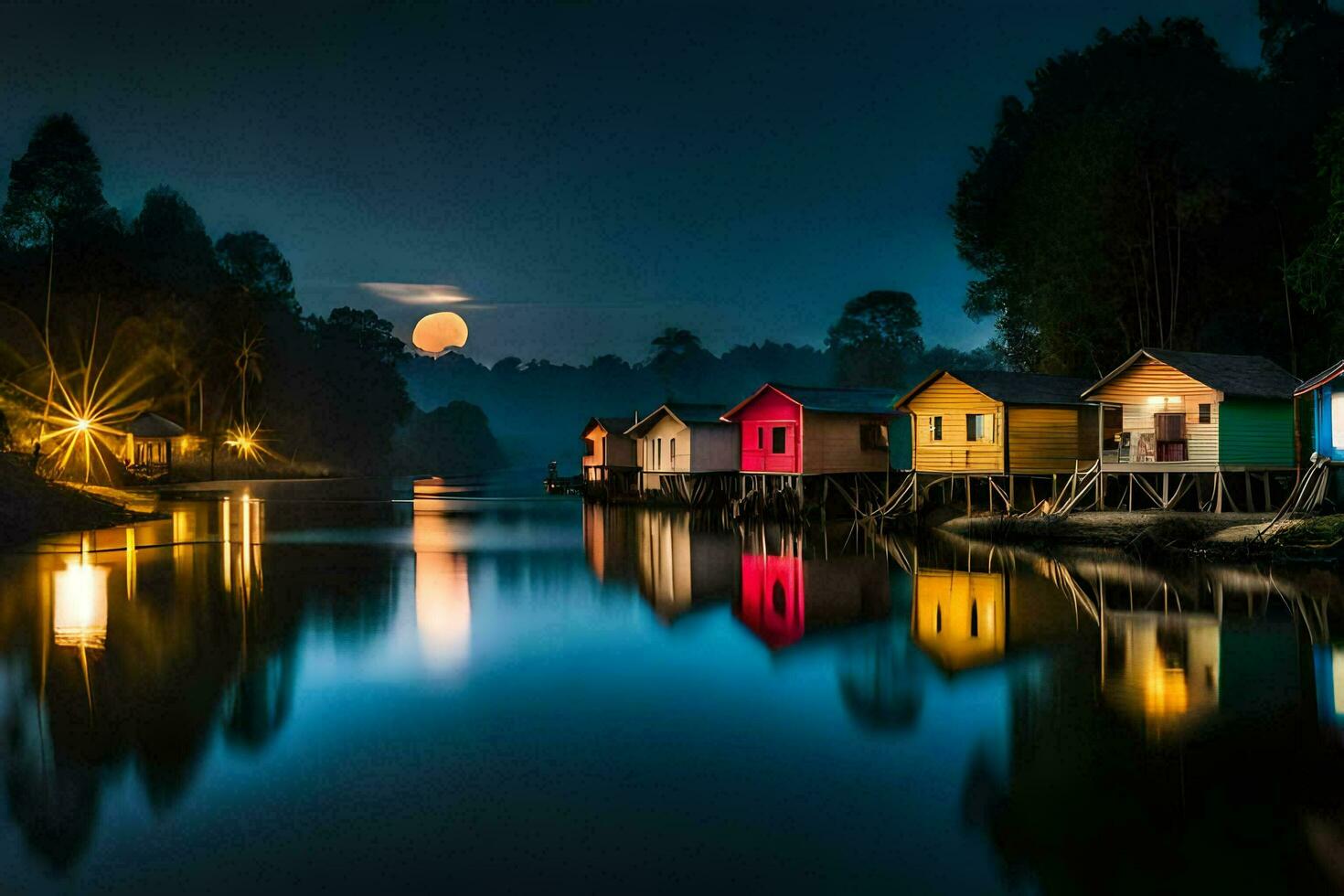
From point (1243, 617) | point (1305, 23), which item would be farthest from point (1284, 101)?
point (1243, 617)

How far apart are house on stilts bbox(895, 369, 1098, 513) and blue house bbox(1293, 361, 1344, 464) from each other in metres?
7.52

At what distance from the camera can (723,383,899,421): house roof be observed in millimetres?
46469

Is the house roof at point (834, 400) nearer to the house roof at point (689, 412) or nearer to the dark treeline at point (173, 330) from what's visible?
the house roof at point (689, 412)

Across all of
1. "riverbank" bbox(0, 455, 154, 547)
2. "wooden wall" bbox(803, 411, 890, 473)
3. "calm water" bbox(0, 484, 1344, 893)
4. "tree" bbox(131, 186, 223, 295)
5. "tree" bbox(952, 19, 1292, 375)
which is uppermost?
"tree" bbox(131, 186, 223, 295)

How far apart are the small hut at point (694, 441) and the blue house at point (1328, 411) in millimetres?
26224

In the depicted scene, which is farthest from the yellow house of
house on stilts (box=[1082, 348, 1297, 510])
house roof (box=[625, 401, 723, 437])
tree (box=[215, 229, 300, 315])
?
tree (box=[215, 229, 300, 315])

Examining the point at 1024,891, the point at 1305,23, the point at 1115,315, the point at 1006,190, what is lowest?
the point at 1024,891

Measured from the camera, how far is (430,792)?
33.2 ft

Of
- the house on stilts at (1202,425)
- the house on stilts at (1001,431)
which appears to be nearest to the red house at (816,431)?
the house on stilts at (1001,431)

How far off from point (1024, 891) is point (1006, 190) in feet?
166

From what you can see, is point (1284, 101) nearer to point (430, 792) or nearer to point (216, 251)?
point (430, 792)

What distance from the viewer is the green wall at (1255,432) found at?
3300 centimetres

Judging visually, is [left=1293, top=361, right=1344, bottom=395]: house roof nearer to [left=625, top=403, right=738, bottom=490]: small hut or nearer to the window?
the window

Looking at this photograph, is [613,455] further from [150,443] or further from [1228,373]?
[1228,373]
